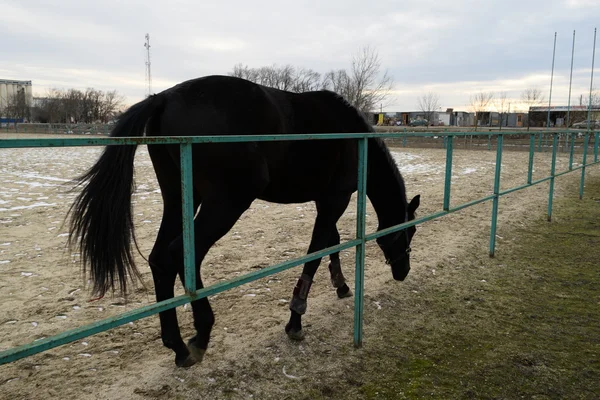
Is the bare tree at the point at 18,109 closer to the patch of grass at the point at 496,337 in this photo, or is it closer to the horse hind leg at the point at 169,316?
the horse hind leg at the point at 169,316

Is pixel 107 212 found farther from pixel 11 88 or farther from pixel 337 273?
pixel 11 88

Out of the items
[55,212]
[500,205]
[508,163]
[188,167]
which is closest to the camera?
[188,167]

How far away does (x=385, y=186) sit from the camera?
3553 mm

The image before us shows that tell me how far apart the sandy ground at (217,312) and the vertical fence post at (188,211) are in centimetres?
91

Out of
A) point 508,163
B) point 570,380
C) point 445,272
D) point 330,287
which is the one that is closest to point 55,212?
point 330,287

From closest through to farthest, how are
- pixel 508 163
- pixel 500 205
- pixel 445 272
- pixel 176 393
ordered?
pixel 176 393, pixel 445 272, pixel 500 205, pixel 508 163

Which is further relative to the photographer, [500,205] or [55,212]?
[500,205]

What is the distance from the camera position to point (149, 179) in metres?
10.1

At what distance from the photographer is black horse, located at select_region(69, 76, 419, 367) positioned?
225 centimetres

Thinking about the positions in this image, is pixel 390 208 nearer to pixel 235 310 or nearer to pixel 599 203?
pixel 235 310

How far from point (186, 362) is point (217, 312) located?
0.76 meters

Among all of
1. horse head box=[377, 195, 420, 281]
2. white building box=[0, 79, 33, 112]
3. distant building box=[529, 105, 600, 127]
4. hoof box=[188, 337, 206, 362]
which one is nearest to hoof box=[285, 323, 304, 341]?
hoof box=[188, 337, 206, 362]

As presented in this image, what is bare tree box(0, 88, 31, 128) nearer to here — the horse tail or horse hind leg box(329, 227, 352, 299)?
horse hind leg box(329, 227, 352, 299)

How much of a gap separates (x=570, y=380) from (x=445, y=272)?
6.24ft
